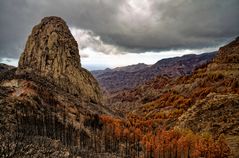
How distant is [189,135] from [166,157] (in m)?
22.2

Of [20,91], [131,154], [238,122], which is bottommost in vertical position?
[131,154]

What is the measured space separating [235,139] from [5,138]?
107 meters

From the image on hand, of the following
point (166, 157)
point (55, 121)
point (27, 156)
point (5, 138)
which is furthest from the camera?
point (55, 121)

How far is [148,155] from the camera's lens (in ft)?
552

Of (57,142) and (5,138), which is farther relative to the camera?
(57,142)

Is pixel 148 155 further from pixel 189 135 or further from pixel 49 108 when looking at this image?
pixel 49 108

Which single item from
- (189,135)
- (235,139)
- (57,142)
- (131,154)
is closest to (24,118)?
(57,142)

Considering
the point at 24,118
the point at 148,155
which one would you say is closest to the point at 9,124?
the point at 24,118

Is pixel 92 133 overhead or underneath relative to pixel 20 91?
underneath

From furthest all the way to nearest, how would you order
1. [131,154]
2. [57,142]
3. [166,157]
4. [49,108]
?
[49,108] → [131,154] → [166,157] → [57,142]

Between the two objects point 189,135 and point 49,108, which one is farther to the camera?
point 49,108

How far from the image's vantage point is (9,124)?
149 meters

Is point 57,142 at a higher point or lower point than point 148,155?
higher

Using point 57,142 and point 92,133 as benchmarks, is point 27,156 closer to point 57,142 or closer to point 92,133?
point 57,142
